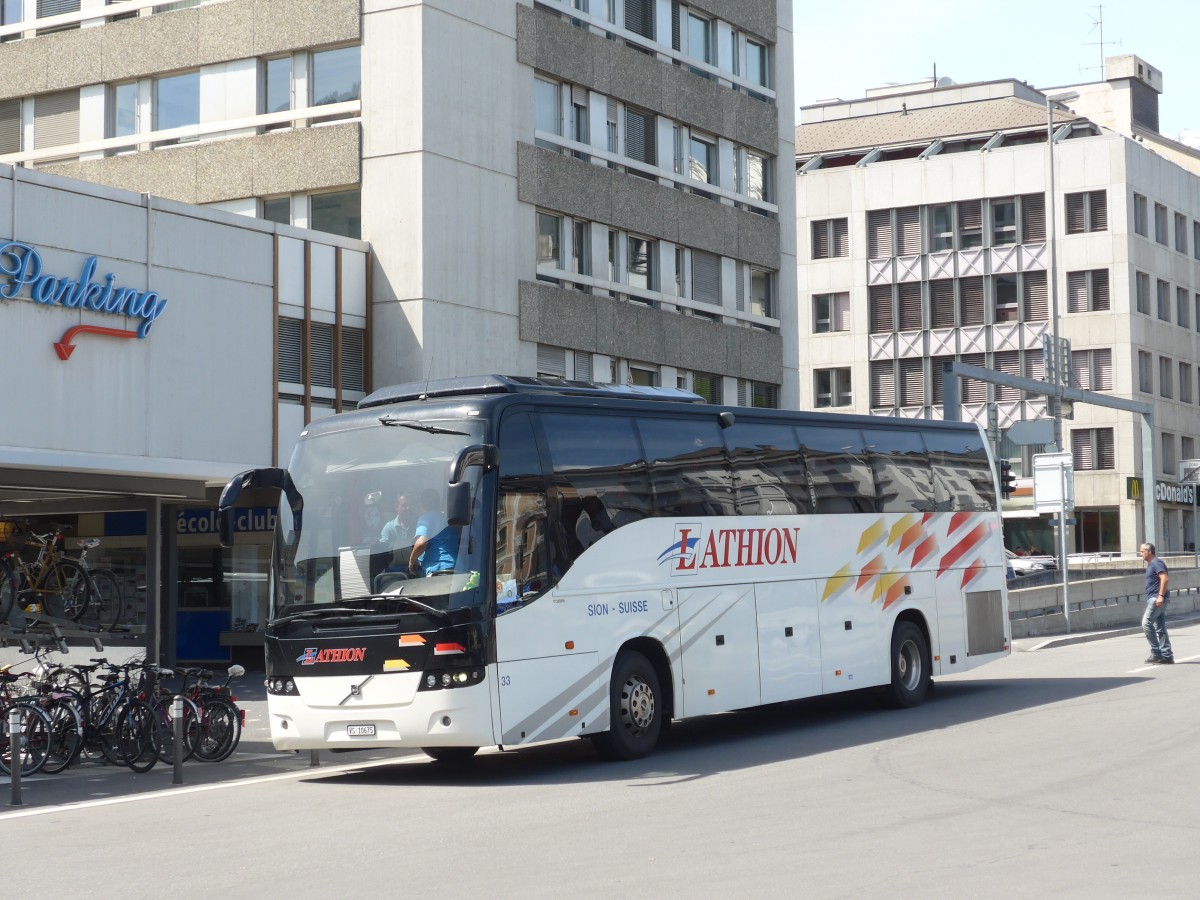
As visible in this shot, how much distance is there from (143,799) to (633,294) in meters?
21.5

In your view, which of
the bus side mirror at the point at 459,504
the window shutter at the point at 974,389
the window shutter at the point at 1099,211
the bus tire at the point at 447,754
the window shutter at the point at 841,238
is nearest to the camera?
the bus side mirror at the point at 459,504

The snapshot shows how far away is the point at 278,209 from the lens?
2964cm

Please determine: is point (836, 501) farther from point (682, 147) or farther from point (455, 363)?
point (682, 147)

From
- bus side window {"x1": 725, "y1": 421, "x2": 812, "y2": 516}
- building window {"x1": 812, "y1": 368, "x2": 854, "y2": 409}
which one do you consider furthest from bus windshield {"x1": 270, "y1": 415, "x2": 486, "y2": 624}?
building window {"x1": 812, "y1": 368, "x2": 854, "y2": 409}

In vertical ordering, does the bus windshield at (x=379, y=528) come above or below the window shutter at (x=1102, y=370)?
below

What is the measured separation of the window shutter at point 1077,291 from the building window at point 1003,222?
2.94 m

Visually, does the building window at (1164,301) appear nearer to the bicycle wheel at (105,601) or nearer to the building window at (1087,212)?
the building window at (1087,212)

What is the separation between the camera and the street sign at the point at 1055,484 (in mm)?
32938

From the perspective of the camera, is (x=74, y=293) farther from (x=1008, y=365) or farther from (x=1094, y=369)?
(x=1094, y=369)

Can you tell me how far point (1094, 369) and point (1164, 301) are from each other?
6157 mm

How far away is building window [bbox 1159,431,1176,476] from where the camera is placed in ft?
244

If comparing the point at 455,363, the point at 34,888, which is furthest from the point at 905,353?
the point at 34,888

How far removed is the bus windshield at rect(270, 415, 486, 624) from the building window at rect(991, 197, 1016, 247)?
60297mm

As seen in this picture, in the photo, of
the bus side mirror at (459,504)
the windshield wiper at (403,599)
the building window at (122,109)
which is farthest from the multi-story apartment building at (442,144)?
the bus side mirror at (459,504)
